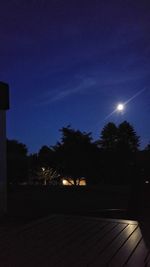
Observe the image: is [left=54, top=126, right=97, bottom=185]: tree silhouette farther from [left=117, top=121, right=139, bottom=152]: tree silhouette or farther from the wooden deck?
the wooden deck

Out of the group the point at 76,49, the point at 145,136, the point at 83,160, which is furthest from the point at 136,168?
the point at 145,136

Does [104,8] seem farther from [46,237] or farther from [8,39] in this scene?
[46,237]

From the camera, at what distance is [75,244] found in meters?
4.14

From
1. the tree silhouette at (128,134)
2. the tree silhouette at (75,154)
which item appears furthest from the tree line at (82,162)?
the tree silhouette at (128,134)

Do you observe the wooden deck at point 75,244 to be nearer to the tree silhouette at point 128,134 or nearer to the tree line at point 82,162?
the tree line at point 82,162

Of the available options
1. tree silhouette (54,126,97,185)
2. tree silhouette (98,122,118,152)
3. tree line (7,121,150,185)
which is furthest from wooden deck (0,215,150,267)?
tree silhouette (98,122,118,152)

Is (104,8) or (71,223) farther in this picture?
(104,8)

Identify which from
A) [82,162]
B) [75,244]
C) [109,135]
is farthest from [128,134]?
[75,244]

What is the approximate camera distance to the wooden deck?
343 centimetres

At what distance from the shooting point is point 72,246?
4.03m

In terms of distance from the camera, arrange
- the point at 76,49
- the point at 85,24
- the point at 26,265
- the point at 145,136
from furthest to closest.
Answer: the point at 145,136
the point at 76,49
the point at 85,24
the point at 26,265

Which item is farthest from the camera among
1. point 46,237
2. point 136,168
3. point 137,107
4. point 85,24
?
point 137,107

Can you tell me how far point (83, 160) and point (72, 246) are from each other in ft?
60.9

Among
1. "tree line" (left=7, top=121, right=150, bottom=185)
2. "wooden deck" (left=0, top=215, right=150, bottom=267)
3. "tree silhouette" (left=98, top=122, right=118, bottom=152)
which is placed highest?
"tree silhouette" (left=98, top=122, right=118, bottom=152)
